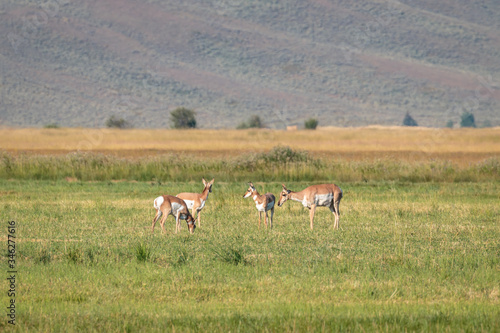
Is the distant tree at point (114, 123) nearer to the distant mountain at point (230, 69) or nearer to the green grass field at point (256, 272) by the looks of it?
the distant mountain at point (230, 69)

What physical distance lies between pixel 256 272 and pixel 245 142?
65.8 meters

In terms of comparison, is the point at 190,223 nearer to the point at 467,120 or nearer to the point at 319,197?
the point at 319,197

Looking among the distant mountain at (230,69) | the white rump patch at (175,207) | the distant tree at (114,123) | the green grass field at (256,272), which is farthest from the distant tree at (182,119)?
the white rump patch at (175,207)

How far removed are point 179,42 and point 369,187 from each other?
15495 cm

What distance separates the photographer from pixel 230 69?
170m

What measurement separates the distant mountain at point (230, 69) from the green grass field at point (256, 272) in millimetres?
117031

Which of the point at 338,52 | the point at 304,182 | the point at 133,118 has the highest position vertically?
the point at 338,52

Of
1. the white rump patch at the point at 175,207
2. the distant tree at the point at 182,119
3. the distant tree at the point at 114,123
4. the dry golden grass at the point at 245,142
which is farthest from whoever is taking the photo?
the distant tree at the point at 114,123

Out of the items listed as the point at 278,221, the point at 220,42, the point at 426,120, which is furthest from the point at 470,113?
the point at 278,221

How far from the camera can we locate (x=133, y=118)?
138 m

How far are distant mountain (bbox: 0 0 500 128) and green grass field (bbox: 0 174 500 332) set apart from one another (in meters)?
117

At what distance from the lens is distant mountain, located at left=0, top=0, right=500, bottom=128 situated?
14150 cm

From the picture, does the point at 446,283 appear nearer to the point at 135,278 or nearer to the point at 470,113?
the point at 135,278

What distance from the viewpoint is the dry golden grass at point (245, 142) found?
6456 cm
